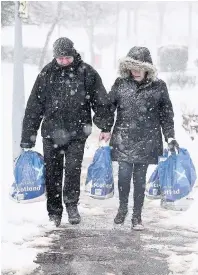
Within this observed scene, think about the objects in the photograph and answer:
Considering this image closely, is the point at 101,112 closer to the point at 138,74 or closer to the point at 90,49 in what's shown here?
the point at 138,74

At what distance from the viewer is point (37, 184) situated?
18.0 ft

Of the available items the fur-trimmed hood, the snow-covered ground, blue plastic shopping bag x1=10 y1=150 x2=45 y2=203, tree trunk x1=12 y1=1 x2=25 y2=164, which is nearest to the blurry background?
tree trunk x1=12 y1=1 x2=25 y2=164

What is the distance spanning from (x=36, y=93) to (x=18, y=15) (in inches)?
129

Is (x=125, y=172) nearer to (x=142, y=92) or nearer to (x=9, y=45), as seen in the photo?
(x=142, y=92)

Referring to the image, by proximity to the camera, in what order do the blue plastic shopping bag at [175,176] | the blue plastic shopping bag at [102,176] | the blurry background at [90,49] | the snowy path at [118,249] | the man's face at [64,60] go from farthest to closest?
1. the blurry background at [90,49]
2. the blue plastic shopping bag at [102,176]
3. the blue plastic shopping bag at [175,176]
4. the man's face at [64,60]
5. the snowy path at [118,249]

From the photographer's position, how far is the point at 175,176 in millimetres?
5441

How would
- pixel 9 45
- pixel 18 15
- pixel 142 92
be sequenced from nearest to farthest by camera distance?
pixel 142 92
pixel 18 15
pixel 9 45

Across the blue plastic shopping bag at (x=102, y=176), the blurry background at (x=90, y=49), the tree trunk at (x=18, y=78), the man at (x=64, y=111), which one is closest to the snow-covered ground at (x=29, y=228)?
the blue plastic shopping bag at (x=102, y=176)

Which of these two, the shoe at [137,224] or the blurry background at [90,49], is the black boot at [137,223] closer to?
the shoe at [137,224]

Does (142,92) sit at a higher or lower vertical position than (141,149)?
higher

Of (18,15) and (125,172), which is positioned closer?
(125,172)

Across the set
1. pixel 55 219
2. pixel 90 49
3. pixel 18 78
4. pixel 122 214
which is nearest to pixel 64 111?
pixel 55 219

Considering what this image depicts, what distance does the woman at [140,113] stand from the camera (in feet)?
17.4

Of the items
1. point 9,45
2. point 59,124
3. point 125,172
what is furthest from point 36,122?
point 9,45
